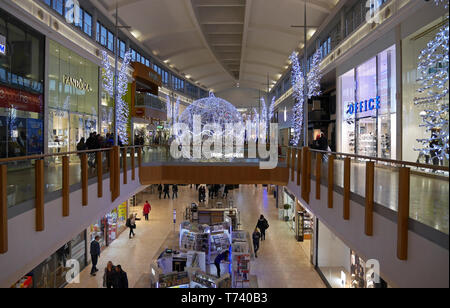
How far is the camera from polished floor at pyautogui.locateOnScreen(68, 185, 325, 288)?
1145 cm

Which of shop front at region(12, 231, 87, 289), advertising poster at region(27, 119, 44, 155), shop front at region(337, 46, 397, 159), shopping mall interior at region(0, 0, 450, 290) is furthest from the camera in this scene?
advertising poster at region(27, 119, 44, 155)

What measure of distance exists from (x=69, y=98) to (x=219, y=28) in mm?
17098

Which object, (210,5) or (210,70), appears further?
(210,70)

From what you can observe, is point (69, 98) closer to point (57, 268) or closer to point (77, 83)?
point (77, 83)

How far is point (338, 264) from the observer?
11.3 m

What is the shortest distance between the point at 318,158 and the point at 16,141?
385 inches

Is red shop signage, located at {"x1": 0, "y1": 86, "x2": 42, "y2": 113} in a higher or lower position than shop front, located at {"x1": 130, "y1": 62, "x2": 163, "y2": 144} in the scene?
lower

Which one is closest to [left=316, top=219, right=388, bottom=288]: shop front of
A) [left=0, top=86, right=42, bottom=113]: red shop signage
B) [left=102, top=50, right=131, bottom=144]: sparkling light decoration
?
[left=102, top=50, right=131, bottom=144]: sparkling light decoration

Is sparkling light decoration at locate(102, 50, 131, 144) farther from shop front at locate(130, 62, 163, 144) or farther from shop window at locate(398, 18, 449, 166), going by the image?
shop window at locate(398, 18, 449, 166)

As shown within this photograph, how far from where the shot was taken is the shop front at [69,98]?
14.2 meters
